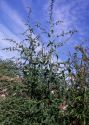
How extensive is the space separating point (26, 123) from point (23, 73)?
1.53m

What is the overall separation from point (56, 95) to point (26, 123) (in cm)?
111

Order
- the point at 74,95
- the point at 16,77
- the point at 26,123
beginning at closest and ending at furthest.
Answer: the point at 26,123, the point at 74,95, the point at 16,77

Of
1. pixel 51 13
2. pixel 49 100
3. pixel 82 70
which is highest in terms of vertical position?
pixel 51 13

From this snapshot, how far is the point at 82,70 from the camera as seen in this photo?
9.63 m

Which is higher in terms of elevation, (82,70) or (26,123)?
(82,70)

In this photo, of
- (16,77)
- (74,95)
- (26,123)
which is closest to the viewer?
(26,123)

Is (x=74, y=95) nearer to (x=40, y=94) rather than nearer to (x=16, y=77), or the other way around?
(x=40, y=94)

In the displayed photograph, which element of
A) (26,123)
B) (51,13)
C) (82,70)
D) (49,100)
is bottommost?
(26,123)

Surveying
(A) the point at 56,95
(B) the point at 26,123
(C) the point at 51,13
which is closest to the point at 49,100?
(A) the point at 56,95

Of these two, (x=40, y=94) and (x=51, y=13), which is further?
(x=51, y=13)

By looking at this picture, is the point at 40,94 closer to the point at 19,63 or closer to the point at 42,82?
the point at 42,82

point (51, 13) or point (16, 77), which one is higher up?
point (51, 13)

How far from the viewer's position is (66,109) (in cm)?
915

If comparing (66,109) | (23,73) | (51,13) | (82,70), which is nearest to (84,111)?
(66,109)
